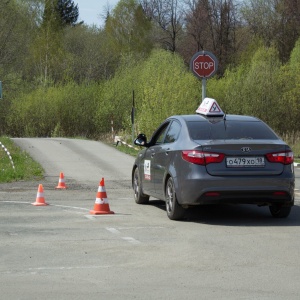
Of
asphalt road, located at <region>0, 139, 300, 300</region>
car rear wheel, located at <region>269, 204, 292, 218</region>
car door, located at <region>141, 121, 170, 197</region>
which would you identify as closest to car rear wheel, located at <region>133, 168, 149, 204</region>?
A: asphalt road, located at <region>0, 139, 300, 300</region>

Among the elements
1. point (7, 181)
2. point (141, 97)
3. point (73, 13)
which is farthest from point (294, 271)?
point (73, 13)

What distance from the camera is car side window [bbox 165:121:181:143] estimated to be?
44.2 feet

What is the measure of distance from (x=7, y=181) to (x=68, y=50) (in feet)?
206

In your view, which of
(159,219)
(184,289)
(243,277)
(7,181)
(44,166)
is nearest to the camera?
(184,289)

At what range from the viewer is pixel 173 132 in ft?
45.1

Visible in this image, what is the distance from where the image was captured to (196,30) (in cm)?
7281

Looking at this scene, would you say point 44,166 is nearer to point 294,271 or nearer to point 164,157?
point 164,157

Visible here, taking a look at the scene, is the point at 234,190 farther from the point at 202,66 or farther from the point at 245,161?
the point at 202,66

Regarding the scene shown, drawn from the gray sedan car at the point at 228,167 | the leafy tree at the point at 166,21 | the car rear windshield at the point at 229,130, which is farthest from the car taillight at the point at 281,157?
the leafy tree at the point at 166,21

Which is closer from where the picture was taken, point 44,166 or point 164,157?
point 164,157

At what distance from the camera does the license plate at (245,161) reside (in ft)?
40.0

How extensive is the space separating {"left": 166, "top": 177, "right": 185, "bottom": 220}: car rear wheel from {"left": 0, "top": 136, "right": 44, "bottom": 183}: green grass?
28.7ft

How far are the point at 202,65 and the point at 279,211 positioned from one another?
10737 millimetres

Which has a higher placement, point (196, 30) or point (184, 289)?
point (196, 30)
